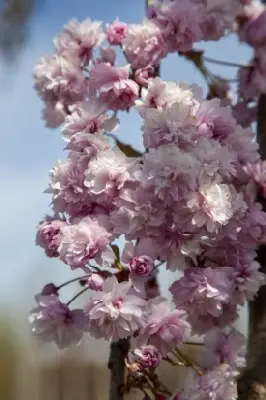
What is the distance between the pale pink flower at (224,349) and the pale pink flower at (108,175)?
26cm

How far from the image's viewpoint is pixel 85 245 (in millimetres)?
876

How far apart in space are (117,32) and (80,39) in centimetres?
6

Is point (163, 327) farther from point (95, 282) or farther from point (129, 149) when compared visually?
point (129, 149)

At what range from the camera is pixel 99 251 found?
34.9 inches

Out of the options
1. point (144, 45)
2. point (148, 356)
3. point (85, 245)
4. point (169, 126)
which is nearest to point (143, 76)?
point (144, 45)

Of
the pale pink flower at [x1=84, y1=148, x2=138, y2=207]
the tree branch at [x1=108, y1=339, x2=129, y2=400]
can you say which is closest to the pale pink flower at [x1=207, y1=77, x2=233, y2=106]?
the pale pink flower at [x1=84, y1=148, x2=138, y2=207]

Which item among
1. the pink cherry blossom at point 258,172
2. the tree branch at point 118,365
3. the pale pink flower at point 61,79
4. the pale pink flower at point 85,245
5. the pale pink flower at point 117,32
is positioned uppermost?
the pale pink flower at point 117,32

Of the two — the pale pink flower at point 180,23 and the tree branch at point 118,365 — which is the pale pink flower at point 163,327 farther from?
the pale pink flower at point 180,23

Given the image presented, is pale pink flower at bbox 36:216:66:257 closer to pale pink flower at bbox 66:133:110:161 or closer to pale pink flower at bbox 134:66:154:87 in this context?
pale pink flower at bbox 66:133:110:161

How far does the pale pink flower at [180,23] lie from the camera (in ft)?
3.42

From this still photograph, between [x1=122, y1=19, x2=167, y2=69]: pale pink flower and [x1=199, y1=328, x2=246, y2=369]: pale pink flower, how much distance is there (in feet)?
1.25

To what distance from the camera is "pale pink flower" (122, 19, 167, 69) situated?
1.02m

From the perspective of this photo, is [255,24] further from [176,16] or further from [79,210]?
[79,210]

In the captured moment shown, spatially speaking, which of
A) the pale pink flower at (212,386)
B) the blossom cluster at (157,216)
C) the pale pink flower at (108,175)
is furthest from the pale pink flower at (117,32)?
the pale pink flower at (212,386)
